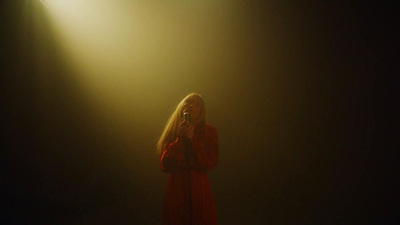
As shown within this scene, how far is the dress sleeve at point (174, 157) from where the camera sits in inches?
Result: 56.1

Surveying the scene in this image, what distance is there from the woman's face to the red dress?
185 mm

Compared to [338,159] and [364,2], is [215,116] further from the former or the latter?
[364,2]

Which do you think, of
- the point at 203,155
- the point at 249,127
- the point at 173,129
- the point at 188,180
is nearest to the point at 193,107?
the point at 173,129

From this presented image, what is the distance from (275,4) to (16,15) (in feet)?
8.38

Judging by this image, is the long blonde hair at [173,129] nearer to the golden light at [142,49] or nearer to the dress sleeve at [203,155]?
the dress sleeve at [203,155]

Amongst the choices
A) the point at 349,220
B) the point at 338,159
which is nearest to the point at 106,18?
the point at 338,159

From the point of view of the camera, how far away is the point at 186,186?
1.43m

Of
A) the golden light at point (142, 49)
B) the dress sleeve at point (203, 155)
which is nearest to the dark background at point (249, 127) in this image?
the golden light at point (142, 49)

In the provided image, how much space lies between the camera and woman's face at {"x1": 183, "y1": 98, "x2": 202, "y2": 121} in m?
1.61

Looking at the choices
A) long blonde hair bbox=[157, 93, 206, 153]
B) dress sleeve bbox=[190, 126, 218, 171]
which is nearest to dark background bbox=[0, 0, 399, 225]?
A: long blonde hair bbox=[157, 93, 206, 153]

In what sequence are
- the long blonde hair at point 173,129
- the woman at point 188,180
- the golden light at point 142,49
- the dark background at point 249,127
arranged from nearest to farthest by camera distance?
the woman at point 188,180, the long blonde hair at point 173,129, the dark background at point 249,127, the golden light at point 142,49

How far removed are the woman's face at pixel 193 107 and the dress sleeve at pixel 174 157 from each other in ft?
0.72

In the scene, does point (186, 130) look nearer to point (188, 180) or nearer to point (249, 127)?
point (188, 180)

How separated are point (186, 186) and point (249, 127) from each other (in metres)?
1.49
